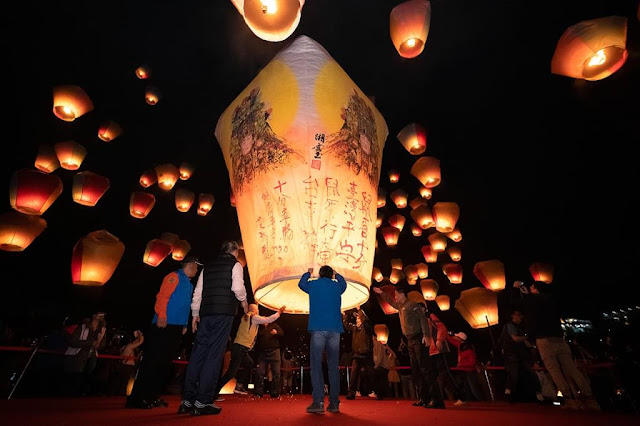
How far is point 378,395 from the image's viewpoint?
7418 mm

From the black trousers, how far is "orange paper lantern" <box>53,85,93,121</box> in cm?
695

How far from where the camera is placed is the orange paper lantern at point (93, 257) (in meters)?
7.66

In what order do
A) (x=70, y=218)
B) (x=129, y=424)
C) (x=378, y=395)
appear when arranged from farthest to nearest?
(x=70, y=218)
(x=378, y=395)
(x=129, y=424)

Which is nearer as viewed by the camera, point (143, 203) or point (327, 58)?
point (327, 58)

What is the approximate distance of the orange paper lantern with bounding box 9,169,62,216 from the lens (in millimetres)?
7172

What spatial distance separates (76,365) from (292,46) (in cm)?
721

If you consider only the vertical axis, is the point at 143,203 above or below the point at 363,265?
above

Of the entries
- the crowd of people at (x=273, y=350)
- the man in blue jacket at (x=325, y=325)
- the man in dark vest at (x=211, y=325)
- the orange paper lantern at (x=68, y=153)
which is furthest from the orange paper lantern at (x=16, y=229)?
the man in blue jacket at (x=325, y=325)

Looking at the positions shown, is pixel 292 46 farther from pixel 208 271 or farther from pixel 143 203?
pixel 143 203

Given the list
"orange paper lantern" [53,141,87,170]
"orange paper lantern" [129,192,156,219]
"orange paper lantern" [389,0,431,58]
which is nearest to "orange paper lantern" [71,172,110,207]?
"orange paper lantern" [53,141,87,170]

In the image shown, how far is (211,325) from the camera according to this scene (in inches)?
153

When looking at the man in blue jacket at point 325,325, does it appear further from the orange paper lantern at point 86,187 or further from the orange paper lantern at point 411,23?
the orange paper lantern at point 86,187

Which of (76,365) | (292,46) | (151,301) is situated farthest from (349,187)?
(151,301)

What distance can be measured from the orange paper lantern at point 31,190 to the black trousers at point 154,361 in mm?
5268
